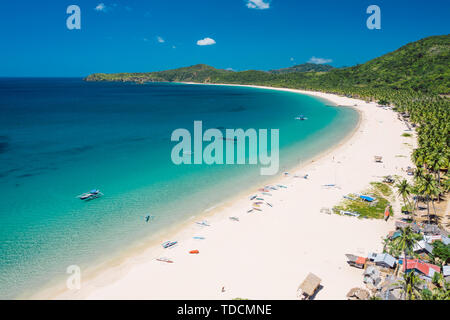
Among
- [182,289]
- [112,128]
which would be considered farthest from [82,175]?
[112,128]

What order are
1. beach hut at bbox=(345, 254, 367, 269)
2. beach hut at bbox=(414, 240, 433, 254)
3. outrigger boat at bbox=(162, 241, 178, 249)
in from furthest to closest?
outrigger boat at bbox=(162, 241, 178, 249)
beach hut at bbox=(414, 240, 433, 254)
beach hut at bbox=(345, 254, 367, 269)

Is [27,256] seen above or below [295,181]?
below

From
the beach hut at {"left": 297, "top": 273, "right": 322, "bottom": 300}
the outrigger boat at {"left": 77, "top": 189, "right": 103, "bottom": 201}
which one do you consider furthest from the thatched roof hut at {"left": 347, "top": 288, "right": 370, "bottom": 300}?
the outrigger boat at {"left": 77, "top": 189, "right": 103, "bottom": 201}

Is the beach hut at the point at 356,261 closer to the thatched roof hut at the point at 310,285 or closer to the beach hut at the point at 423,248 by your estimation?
the thatched roof hut at the point at 310,285

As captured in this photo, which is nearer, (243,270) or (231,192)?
(243,270)

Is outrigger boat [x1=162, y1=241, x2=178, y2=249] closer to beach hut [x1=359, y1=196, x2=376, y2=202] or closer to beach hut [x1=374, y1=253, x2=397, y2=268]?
beach hut [x1=374, y1=253, x2=397, y2=268]

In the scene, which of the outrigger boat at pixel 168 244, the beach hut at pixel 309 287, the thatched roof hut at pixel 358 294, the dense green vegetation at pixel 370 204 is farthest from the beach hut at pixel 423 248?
the outrigger boat at pixel 168 244

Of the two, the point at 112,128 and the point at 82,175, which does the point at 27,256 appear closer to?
the point at 82,175

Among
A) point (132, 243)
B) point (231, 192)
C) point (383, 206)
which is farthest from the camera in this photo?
point (231, 192)
